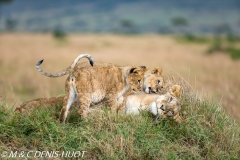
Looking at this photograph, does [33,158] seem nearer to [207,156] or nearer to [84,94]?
[84,94]

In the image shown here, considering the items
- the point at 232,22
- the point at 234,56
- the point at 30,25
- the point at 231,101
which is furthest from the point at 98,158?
the point at 232,22

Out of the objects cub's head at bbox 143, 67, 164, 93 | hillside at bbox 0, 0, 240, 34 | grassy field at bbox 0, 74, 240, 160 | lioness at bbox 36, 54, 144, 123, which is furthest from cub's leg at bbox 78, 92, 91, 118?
hillside at bbox 0, 0, 240, 34

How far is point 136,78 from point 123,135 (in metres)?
1.25

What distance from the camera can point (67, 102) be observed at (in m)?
5.68

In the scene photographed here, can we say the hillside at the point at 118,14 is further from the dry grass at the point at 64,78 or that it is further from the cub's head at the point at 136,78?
the cub's head at the point at 136,78

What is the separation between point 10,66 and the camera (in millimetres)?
14883

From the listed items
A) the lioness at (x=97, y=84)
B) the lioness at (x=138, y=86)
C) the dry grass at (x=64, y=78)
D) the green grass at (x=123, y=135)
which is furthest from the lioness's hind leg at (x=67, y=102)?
the dry grass at (x=64, y=78)

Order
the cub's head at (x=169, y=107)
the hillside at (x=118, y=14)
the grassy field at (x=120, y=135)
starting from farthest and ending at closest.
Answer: the hillside at (x=118, y=14) → the cub's head at (x=169, y=107) → the grassy field at (x=120, y=135)

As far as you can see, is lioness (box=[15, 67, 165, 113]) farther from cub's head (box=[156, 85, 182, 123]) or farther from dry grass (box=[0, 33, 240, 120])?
dry grass (box=[0, 33, 240, 120])

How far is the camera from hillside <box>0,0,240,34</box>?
327 ft

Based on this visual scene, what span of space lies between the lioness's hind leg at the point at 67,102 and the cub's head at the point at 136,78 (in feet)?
2.95

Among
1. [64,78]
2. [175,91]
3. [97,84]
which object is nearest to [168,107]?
[175,91]

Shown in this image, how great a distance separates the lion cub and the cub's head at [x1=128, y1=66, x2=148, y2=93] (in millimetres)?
125

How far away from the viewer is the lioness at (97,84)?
564 cm
